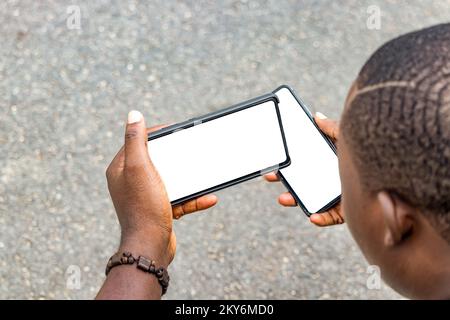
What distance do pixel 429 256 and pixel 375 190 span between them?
0.16 meters

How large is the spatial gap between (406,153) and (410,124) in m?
0.05

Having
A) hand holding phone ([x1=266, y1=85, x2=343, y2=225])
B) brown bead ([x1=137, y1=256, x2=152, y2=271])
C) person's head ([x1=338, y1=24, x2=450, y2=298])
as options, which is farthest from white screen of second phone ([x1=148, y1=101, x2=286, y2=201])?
person's head ([x1=338, y1=24, x2=450, y2=298])

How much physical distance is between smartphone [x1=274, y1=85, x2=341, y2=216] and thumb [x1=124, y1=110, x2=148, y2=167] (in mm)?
434

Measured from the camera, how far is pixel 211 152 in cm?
194

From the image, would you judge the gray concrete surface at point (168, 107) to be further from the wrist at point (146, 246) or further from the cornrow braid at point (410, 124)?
the cornrow braid at point (410, 124)

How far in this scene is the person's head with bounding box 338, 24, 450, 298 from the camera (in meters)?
1.15

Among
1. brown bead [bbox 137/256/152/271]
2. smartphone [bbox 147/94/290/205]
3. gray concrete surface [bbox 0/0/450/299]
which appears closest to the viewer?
brown bead [bbox 137/256/152/271]

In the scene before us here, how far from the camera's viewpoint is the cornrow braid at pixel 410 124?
45.1 inches

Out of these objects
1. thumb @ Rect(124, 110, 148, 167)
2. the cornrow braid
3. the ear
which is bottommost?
thumb @ Rect(124, 110, 148, 167)

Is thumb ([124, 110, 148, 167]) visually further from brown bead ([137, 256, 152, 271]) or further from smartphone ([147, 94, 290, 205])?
brown bead ([137, 256, 152, 271])

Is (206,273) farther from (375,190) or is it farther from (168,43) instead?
(375,190)

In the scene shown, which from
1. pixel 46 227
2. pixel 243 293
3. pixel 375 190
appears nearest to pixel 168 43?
pixel 46 227

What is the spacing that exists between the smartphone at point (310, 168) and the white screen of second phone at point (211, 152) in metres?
0.12

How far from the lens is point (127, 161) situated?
1811 millimetres
